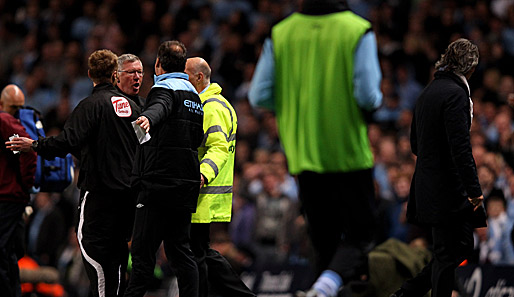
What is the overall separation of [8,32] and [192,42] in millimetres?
4669

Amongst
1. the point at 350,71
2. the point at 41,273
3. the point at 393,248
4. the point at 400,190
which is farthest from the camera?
the point at 400,190

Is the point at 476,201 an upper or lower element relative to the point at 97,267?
upper

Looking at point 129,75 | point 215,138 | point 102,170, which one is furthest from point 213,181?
point 129,75

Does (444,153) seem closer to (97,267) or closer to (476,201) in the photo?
(476,201)

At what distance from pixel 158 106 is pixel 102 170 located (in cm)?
96

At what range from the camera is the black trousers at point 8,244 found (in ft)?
26.3

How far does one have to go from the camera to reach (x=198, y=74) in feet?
25.5

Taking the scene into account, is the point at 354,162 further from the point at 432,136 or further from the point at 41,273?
the point at 41,273

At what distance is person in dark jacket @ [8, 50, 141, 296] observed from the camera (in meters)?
7.34

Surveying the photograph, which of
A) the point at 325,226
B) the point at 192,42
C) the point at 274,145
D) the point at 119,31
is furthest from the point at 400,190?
the point at 119,31

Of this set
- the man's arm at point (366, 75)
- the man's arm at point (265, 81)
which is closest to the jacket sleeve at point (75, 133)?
the man's arm at point (265, 81)

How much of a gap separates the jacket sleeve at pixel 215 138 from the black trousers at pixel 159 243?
441 mm

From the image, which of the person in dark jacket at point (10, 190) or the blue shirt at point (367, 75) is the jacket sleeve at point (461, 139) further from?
the person in dark jacket at point (10, 190)

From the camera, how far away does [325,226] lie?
6.90 m
